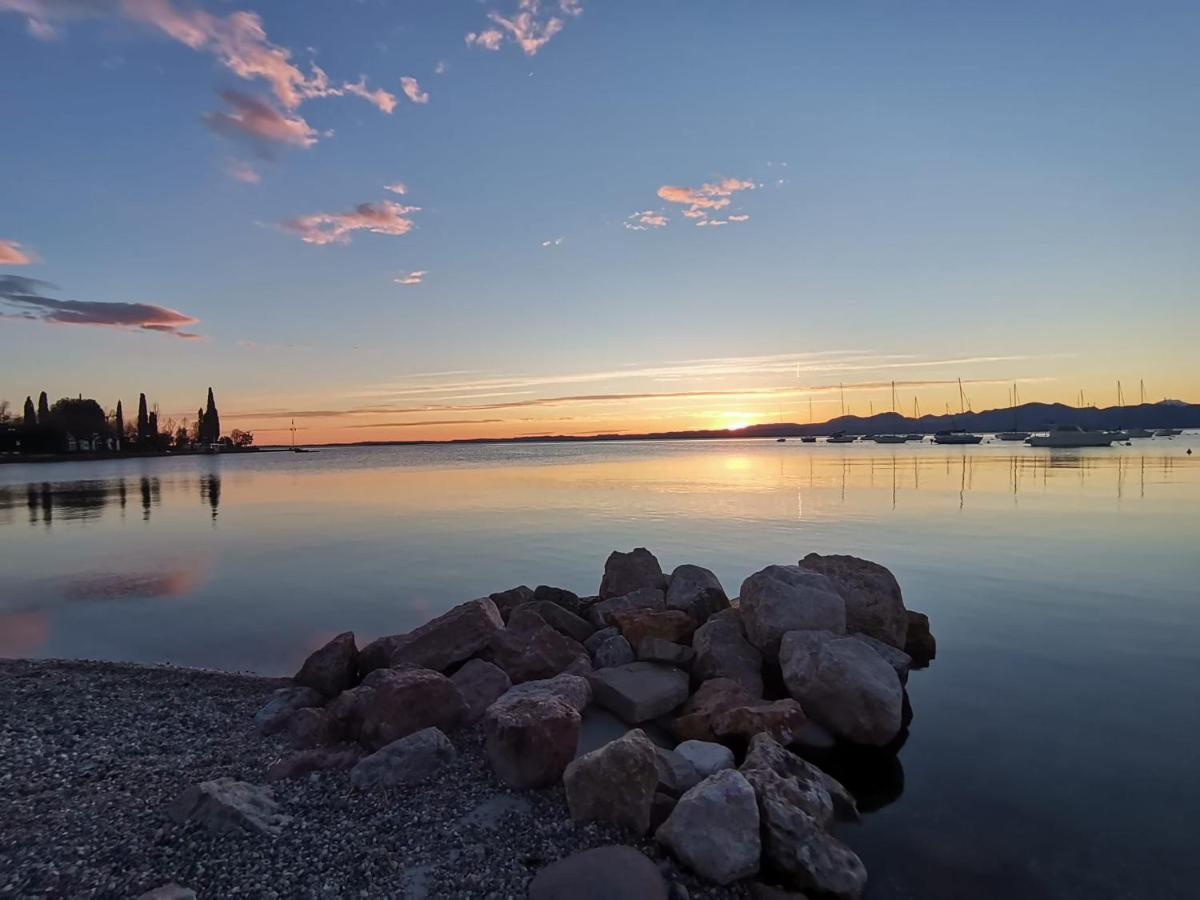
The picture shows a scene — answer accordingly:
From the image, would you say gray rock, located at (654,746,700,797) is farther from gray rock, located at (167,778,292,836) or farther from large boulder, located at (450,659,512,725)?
gray rock, located at (167,778,292,836)

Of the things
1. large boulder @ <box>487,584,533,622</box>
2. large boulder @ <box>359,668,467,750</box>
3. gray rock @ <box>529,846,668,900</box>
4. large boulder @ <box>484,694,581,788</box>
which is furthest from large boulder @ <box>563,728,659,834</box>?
large boulder @ <box>487,584,533,622</box>

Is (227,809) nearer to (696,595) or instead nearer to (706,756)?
(706,756)

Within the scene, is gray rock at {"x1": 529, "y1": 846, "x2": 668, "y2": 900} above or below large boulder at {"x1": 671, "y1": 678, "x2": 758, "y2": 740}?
above

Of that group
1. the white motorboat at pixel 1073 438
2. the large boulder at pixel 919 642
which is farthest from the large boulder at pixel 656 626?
the white motorboat at pixel 1073 438

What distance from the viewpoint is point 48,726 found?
294 inches

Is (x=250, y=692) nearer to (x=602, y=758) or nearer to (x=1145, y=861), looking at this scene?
(x=602, y=758)

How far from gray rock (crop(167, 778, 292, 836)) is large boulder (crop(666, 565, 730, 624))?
21.3ft

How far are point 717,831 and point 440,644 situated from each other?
491cm

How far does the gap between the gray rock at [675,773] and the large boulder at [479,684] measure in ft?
7.39

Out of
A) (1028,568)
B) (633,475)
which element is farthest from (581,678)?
(633,475)

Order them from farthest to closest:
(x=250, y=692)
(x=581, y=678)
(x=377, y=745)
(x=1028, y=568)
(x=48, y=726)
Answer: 1. (x=1028, y=568)
2. (x=250, y=692)
3. (x=581, y=678)
4. (x=48, y=726)
5. (x=377, y=745)

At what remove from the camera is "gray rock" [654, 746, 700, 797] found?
6031mm

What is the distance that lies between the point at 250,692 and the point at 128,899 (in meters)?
5.03

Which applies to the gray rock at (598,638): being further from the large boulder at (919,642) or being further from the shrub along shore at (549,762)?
the large boulder at (919,642)
